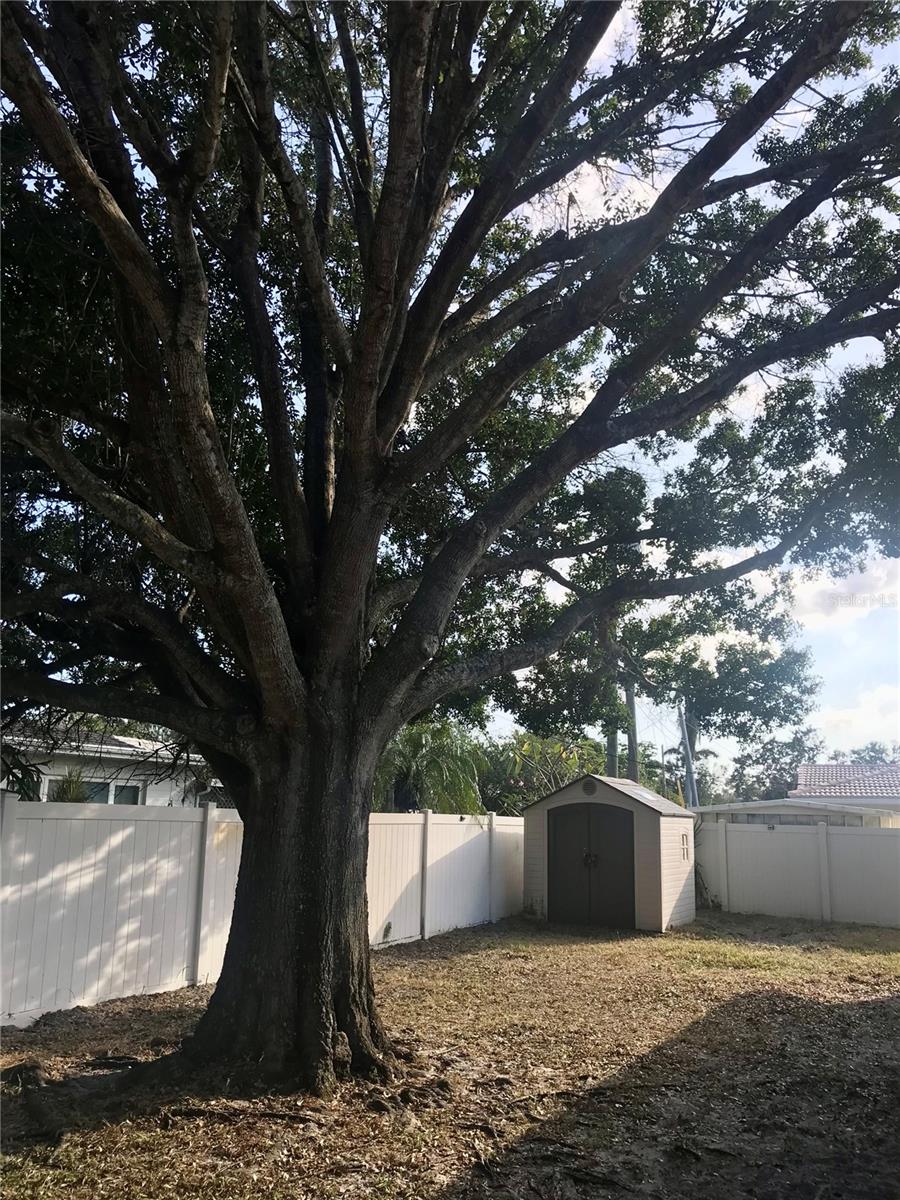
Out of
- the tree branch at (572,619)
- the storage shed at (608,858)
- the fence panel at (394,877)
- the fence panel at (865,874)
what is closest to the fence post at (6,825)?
the tree branch at (572,619)

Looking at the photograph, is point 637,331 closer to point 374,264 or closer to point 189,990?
point 374,264

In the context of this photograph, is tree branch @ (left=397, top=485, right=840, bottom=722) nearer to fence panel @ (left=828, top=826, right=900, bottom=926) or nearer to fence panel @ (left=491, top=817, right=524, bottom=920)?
fence panel @ (left=491, top=817, right=524, bottom=920)

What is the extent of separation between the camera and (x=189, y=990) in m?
8.36

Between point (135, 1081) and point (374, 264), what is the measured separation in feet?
16.1

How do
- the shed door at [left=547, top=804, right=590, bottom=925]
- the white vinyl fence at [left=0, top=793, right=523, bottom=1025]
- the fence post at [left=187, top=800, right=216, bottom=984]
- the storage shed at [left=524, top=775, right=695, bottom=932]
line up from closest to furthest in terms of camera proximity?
the white vinyl fence at [left=0, top=793, right=523, bottom=1025], the fence post at [left=187, top=800, right=216, bottom=984], the storage shed at [left=524, top=775, right=695, bottom=932], the shed door at [left=547, top=804, right=590, bottom=925]

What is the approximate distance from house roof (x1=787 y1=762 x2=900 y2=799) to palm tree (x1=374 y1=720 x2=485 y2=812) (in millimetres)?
16014

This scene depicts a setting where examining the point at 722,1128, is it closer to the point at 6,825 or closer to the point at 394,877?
the point at 6,825

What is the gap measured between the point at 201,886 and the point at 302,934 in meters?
3.42

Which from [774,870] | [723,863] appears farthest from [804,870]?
[723,863]

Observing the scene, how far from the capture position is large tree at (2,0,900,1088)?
5164mm

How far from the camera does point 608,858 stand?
14188mm

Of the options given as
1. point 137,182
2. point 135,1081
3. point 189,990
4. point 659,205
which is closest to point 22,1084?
point 135,1081

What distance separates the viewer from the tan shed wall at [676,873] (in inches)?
540

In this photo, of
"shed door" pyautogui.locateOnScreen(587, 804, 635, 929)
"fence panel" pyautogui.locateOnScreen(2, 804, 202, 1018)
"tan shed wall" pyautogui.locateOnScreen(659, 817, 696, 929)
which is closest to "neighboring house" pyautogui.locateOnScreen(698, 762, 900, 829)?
"tan shed wall" pyautogui.locateOnScreen(659, 817, 696, 929)
